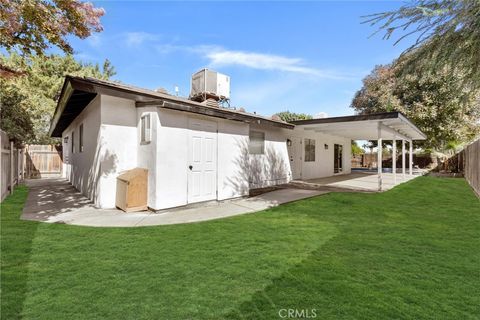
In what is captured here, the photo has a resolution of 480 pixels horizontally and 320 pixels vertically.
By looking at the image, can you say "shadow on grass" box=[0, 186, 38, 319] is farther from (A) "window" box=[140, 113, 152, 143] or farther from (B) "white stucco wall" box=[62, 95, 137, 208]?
(A) "window" box=[140, 113, 152, 143]

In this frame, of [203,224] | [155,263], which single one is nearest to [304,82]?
[203,224]

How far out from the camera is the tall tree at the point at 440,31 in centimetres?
315

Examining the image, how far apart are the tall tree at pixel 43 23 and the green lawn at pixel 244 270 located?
408cm

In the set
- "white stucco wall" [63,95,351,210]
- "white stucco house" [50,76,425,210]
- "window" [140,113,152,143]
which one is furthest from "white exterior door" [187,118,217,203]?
"window" [140,113,152,143]

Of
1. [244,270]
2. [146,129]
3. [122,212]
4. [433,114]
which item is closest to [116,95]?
[146,129]

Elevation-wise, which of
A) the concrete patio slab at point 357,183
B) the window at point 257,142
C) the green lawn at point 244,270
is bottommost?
the green lawn at point 244,270

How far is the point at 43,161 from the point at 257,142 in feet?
49.2

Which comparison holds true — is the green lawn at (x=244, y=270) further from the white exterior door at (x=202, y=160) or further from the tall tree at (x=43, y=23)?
the tall tree at (x=43, y=23)

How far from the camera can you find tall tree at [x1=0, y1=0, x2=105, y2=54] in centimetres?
508

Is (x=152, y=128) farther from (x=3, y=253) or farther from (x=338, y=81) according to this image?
(x=338, y=81)

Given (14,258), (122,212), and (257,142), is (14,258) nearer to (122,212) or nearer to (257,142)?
(122,212)

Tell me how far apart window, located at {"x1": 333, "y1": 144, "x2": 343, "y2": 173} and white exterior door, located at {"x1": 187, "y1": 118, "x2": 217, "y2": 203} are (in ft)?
38.4

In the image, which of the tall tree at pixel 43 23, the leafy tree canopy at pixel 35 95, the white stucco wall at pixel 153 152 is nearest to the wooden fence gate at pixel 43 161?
the leafy tree canopy at pixel 35 95

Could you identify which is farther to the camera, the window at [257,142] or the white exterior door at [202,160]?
the window at [257,142]
